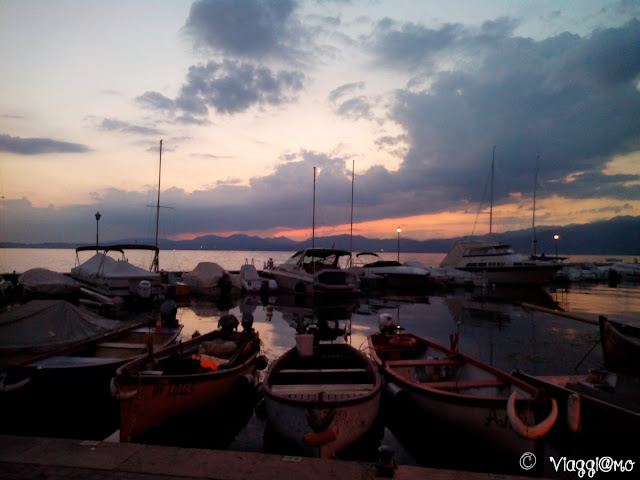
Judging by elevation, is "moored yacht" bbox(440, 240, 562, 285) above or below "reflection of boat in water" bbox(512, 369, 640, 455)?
above

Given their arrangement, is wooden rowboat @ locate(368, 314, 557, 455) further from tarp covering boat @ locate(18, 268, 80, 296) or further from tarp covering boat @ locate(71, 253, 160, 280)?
tarp covering boat @ locate(71, 253, 160, 280)

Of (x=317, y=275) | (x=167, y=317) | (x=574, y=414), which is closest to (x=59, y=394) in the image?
(x=167, y=317)

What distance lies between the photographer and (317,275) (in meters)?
27.1

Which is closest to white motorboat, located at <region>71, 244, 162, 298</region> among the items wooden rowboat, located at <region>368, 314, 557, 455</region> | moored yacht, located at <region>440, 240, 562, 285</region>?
wooden rowboat, located at <region>368, 314, 557, 455</region>

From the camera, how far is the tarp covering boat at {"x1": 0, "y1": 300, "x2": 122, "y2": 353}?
8938 mm

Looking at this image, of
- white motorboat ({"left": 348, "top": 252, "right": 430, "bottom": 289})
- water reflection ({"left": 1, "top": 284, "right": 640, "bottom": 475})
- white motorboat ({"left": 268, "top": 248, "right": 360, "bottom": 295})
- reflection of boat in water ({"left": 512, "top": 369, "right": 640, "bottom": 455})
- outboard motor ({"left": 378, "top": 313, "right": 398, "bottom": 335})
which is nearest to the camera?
reflection of boat in water ({"left": 512, "top": 369, "right": 640, "bottom": 455})

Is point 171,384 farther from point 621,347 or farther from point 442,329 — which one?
point 442,329

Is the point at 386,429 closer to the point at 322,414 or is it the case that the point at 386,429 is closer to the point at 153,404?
the point at 322,414

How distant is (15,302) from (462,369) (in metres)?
23.1

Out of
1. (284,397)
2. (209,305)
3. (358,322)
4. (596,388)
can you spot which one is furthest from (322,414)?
(209,305)

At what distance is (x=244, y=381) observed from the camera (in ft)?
26.5
